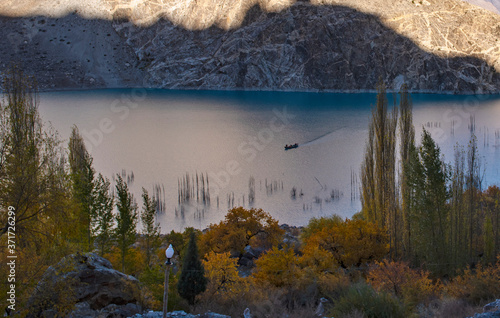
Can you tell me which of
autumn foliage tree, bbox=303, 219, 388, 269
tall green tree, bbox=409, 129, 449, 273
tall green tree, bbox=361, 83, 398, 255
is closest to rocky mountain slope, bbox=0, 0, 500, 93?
tall green tree, bbox=361, 83, 398, 255

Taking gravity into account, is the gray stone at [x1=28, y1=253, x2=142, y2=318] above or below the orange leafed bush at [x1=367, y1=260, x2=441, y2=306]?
above

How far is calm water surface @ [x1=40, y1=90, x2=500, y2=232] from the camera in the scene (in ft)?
127

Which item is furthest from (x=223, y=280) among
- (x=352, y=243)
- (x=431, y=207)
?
(x=431, y=207)

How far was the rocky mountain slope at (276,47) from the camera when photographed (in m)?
124

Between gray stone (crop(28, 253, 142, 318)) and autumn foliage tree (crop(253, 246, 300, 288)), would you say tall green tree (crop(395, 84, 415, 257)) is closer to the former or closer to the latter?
autumn foliage tree (crop(253, 246, 300, 288))

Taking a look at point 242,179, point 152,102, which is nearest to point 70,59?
point 152,102

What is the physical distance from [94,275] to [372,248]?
13.9 m

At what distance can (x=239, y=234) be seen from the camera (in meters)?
25.4

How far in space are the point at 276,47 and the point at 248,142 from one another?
263 feet

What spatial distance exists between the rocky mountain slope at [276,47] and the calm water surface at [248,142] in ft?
87.9

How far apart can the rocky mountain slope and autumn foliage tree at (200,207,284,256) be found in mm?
A: 104377

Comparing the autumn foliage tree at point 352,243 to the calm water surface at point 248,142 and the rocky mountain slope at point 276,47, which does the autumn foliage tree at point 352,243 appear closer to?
the calm water surface at point 248,142

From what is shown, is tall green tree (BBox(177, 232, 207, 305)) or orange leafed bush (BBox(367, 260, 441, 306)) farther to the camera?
orange leafed bush (BBox(367, 260, 441, 306))

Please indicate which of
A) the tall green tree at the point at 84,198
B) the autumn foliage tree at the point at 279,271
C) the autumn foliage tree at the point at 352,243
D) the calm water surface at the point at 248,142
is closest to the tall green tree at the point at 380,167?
the autumn foliage tree at the point at 352,243
